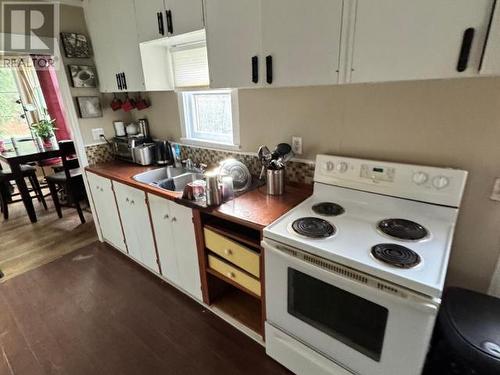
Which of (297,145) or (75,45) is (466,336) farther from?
(75,45)

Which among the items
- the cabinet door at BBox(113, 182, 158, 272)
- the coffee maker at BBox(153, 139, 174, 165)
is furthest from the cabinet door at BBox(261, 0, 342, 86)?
the coffee maker at BBox(153, 139, 174, 165)

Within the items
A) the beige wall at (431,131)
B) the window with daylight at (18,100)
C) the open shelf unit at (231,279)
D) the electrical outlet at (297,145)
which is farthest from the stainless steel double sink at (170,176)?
the window with daylight at (18,100)

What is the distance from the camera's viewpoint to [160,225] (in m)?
1.97

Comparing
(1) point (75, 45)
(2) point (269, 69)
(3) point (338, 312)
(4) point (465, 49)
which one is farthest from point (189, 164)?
(4) point (465, 49)

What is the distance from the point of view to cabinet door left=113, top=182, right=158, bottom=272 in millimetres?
2084

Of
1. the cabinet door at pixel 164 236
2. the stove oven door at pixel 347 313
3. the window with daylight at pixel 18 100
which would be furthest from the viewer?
the window with daylight at pixel 18 100

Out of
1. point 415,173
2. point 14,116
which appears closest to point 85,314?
point 415,173

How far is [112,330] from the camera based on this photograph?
183 centimetres

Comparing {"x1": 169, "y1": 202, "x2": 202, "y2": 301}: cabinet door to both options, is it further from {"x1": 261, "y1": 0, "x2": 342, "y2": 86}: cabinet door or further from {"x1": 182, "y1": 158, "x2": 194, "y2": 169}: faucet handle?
{"x1": 261, "y1": 0, "x2": 342, "y2": 86}: cabinet door

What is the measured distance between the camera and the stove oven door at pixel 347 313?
0.94 m

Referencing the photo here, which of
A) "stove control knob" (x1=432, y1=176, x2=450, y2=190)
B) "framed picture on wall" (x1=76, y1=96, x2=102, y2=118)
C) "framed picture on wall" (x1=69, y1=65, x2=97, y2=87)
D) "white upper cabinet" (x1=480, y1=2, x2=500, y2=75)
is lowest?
"stove control knob" (x1=432, y1=176, x2=450, y2=190)

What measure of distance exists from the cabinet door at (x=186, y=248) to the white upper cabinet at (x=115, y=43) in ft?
3.36

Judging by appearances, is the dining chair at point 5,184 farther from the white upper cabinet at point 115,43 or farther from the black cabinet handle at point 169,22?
the black cabinet handle at point 169,22

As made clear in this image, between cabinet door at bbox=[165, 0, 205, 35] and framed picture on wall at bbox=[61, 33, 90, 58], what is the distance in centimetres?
117
